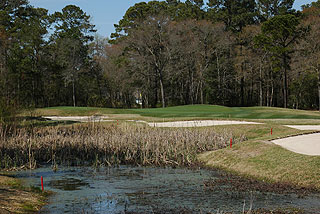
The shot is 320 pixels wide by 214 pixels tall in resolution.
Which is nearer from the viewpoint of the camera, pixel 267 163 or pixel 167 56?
pixel 267 163

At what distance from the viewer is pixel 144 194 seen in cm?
988

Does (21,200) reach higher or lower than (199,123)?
lower

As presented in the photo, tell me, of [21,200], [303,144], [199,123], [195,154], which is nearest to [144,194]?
[21,200]

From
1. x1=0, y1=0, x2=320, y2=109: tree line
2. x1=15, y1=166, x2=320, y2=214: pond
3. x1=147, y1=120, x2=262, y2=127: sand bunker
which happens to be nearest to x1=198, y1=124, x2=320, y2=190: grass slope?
x1=15, y1=166, x2=320, y2=214: pond

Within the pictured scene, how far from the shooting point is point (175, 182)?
11297 mm

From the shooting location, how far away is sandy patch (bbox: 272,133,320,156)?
13016mm

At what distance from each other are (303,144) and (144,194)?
7201 millimetres

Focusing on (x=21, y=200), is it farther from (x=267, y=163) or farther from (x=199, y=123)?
(x=199, y=123)

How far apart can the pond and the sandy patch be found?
309 centimetres

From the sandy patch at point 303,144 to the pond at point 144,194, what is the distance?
309 cm

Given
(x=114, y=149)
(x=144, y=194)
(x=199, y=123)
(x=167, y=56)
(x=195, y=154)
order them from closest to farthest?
(x=144, y=194)
(x=195, y=154)
(x=114, y=149)
(x=199, y=123)
(x=167, y=56)

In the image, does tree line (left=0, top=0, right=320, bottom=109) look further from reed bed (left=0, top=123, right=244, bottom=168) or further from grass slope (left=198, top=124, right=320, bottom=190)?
grass slope (left=198, top=124, right=320, bottom=190)

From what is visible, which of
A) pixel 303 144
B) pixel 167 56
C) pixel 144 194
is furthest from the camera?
pixel 167 56

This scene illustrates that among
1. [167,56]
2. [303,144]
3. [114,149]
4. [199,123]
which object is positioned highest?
[167,56]
